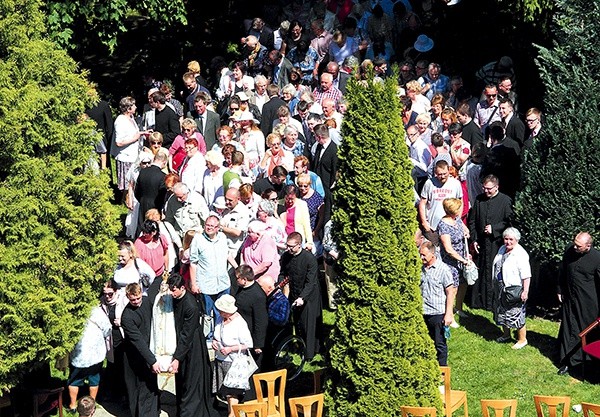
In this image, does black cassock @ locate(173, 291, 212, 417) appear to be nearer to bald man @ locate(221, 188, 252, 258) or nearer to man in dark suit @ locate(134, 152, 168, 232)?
bald man @ locate(221, 188, 252, 258)

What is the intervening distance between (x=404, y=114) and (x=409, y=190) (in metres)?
6.39

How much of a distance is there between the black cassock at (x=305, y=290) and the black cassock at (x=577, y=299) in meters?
2.96

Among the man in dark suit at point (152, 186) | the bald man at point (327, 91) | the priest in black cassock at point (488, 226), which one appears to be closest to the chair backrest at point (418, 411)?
the priest in black cassock at point (488, 226)

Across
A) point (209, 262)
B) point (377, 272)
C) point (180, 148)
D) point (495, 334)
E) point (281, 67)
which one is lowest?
point (495, 334)

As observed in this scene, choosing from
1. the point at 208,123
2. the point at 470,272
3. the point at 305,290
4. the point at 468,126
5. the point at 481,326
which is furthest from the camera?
the point at 208,123

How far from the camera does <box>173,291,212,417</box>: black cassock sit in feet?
43.8

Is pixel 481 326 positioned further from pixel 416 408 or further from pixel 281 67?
pixel 281 67

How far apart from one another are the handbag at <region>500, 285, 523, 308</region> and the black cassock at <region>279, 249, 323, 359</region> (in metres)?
2.31

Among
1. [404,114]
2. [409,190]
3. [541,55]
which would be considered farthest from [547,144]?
[409,190]

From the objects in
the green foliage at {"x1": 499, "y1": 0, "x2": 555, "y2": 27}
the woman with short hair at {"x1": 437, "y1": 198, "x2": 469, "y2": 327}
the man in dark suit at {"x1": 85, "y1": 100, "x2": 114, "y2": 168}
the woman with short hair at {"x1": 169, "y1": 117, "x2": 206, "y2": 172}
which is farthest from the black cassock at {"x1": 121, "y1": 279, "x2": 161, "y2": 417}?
the green foliage at {"x1": 499, "y1": 0, "x2": 555, "y2": 27}

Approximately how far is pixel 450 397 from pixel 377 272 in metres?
1.97

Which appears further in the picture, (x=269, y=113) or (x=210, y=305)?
(x=269, y=113)

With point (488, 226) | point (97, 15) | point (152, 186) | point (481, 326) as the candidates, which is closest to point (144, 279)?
point (152, 186)

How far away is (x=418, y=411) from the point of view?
11625mm
